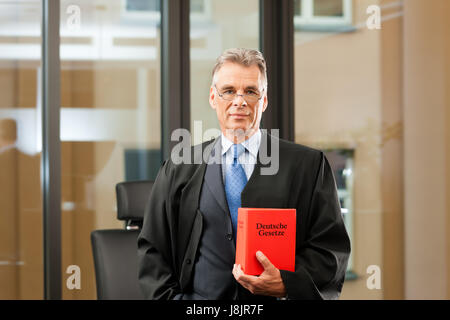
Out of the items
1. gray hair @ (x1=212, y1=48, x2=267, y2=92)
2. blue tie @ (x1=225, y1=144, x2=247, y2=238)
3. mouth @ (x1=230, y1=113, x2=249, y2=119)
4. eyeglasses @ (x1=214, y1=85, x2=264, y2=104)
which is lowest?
blue tie @ (x1=225, y1=144, x2=247, y2=238)

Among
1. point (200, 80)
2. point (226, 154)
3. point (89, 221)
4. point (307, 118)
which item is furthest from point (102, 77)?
point (226, 154)

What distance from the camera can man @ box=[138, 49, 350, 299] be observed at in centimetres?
131

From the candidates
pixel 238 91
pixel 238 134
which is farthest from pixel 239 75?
pixel 238 134

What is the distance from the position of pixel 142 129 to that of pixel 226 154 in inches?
60.9

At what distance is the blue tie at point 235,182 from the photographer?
1339 mm

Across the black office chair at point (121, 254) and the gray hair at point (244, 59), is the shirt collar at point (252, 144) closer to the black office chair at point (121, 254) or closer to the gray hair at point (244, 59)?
the gray hair at point (244, 59)

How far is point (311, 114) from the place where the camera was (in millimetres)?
2988

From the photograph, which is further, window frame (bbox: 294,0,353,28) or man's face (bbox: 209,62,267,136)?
window frame (bbox: 294,0,353,28)

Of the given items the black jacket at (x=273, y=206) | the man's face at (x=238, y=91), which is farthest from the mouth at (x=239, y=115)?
the black jacket at (x=273, y=206)

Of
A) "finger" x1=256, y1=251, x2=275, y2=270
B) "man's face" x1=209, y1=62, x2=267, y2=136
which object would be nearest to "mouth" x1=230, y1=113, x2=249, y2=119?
"man's face" x1=209, y1=62, x2=267, y2=136

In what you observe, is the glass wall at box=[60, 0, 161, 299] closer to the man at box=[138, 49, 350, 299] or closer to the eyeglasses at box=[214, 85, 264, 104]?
the man at box=[138, 49, 350, 299]

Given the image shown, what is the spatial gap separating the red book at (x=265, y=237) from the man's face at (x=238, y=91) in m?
0.26

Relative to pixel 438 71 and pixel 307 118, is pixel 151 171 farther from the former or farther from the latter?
pixel 438 71

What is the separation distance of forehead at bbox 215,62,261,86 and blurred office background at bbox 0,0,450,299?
157 centimetres
